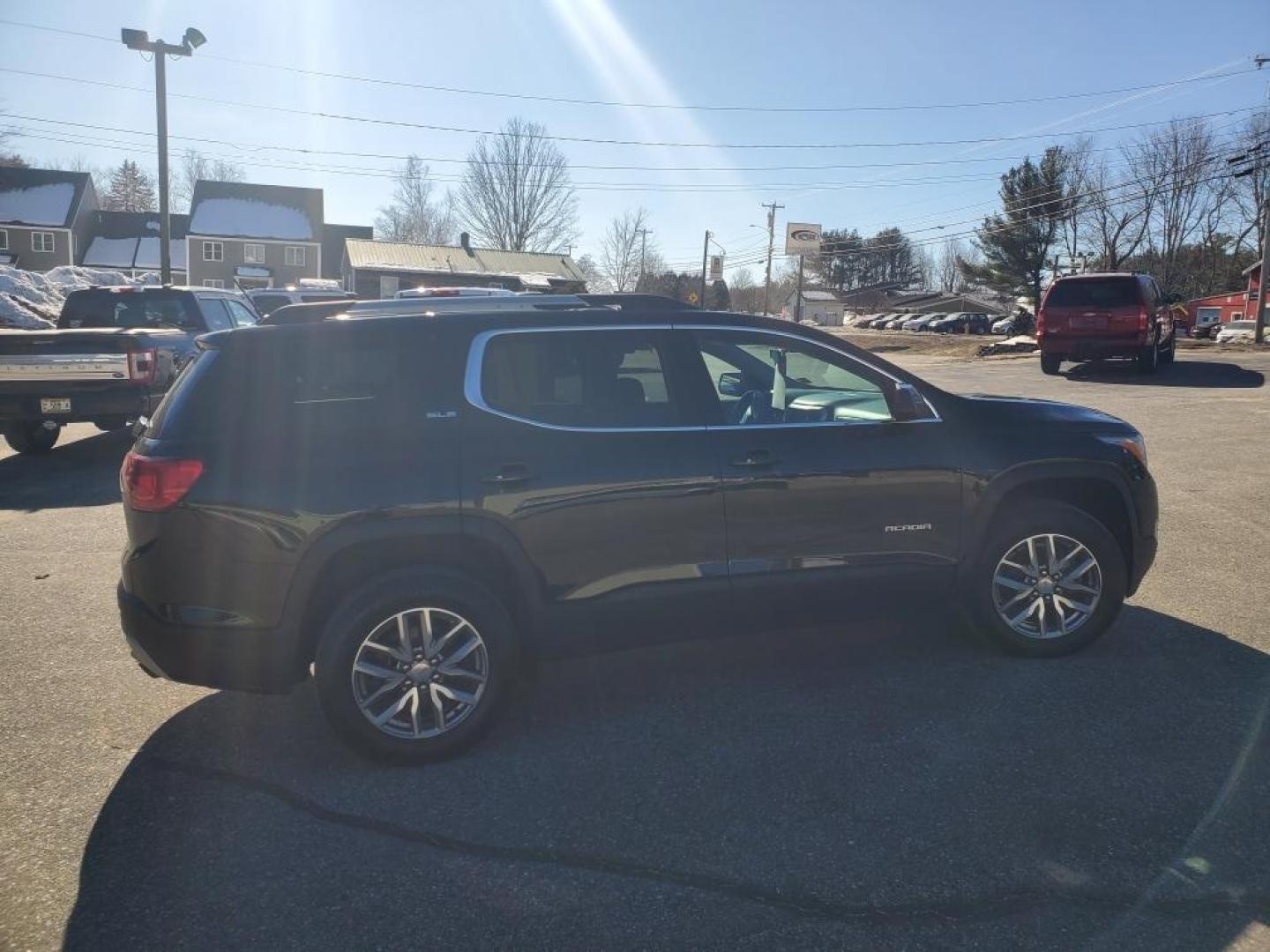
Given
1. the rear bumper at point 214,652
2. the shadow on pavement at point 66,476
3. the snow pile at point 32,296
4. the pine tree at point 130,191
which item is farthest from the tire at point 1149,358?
the pine tree at point 130,191

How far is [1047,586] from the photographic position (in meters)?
4.76

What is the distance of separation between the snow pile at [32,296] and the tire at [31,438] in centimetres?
1419

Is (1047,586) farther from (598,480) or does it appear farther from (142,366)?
(142,366)

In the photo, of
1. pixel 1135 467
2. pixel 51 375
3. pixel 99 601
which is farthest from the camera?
pixel 51 375

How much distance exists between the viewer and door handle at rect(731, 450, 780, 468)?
4184 millimetres

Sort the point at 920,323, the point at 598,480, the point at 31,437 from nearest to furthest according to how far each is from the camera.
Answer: the point at 598,480 → the point at 31,437 → the point at 920,323

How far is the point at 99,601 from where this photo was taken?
5.78 m

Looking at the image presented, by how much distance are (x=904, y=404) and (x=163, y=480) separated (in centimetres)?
323

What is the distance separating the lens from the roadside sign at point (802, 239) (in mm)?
46969

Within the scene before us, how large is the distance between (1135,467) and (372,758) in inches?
156

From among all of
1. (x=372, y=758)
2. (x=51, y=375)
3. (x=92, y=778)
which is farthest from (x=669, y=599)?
(x=51, y=375)

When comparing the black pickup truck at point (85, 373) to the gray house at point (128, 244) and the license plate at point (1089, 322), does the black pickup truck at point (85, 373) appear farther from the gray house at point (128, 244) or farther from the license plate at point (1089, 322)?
the gray house at point (128, 244)

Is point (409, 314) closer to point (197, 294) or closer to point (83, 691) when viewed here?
point (83, 691)

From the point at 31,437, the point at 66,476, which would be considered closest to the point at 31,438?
the point at 31,437
